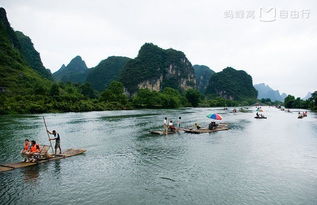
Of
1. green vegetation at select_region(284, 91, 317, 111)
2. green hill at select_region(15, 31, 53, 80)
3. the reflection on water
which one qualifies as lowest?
the reflection on water

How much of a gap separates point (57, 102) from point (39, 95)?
23.9ft

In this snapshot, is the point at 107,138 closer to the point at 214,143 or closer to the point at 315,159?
the point at 214,143

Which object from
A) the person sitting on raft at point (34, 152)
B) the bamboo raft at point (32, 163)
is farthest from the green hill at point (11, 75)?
the person sitting on raft at point (34, 152)

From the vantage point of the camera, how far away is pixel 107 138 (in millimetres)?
29422

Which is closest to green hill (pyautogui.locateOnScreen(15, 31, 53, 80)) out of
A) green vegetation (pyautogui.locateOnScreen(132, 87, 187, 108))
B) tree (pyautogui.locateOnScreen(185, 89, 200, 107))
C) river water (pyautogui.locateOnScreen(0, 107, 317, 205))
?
green vegetation (pyautogui.locateOnScreen(132, 87, 187, 108))

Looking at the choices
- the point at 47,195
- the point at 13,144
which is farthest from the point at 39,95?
the point at 47,195

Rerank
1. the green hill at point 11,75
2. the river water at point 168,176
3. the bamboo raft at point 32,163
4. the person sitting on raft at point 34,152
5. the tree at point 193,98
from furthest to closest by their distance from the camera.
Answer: the tree at point 193,98 → the green hill at point 11,75 → the person sitting on raft at point 34,152 → the bamboo raft at point 32,163 → the river water at point 168,176

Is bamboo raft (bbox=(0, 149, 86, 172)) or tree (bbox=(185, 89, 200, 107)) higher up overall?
tree (bbox=(185, 89, 200, 107))

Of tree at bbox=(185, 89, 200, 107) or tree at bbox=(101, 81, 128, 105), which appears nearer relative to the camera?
tree at bbox=(101, 81, 128, 105)

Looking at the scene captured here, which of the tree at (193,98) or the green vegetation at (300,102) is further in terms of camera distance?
the tree at (193,98)

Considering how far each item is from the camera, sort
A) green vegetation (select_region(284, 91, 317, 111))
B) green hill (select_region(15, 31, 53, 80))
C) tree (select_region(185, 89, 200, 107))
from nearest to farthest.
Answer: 1. green vegetation (select_region(284, 91, 317, 111))
2. tree (select_region(185, 89, 200, 107))
3. green hill (select_region(15, 31, 53, 80))

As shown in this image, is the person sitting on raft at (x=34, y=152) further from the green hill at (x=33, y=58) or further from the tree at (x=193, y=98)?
the green hill at (x=33, y=58)

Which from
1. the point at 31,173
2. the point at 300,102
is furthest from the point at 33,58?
the point at 31,173

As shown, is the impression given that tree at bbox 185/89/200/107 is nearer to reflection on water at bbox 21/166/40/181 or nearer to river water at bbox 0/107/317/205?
river water at bbox 0/107/317/205
